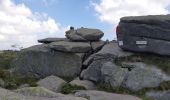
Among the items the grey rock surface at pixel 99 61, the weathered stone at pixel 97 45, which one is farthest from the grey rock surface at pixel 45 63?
the weathered stone at pixel 97 45

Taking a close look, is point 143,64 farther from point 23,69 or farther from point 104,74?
point 23,69

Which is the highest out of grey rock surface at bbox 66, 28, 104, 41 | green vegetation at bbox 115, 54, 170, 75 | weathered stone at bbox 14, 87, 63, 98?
grey rock surface at bbox 66, 28, 104, 41

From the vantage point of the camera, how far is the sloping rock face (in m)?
25.2

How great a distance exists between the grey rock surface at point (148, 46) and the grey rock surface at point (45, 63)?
360 cm

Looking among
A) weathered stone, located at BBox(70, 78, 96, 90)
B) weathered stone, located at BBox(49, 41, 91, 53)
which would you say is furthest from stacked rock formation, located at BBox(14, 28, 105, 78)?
weathered stone, located at BBox(70, 78, 96, 90)

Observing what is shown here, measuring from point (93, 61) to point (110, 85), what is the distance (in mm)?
2709

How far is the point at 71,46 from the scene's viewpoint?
27672 mm

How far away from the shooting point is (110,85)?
79.6ft

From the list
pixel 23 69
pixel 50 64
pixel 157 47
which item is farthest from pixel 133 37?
pixel 23 69

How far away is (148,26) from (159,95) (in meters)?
4.97

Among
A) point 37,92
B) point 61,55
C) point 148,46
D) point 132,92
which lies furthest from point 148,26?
point 37,92

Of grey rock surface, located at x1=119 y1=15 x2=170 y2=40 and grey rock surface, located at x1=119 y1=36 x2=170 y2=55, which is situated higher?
grey rock surface, located at x1=119 y1=15 x2=170 y2=40

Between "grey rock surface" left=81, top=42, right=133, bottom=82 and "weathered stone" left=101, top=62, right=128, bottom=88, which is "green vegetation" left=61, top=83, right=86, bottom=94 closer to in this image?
"weathered stone" left=101, top=62, right=128, bottom=88

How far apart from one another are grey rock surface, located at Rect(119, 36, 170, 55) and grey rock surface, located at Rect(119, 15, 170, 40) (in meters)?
0.27
